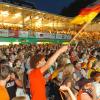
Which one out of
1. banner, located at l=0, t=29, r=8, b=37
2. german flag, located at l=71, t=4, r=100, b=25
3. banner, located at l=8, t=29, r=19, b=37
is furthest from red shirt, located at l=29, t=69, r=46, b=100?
banner, located at l=8, t=29, r=19, b=37

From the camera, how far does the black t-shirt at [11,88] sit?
5.57 metres

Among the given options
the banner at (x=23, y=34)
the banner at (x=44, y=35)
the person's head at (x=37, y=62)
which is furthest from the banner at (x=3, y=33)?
the person's head at (x=37, y=62)

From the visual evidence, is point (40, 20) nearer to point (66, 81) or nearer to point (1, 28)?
point (1, 28)

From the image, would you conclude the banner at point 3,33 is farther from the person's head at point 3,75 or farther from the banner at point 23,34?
A: the person's head at point 3,75

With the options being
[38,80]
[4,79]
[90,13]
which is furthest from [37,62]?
[90,13]

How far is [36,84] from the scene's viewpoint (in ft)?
18.4

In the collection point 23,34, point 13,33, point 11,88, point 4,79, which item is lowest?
point 23,34

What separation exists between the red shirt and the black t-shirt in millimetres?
294

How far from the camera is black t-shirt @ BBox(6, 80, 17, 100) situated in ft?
18.3

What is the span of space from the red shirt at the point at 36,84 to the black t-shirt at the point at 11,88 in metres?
0.29

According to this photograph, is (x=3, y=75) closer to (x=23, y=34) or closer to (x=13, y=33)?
(x=13, y=33)

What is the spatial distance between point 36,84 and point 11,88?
1.37ft

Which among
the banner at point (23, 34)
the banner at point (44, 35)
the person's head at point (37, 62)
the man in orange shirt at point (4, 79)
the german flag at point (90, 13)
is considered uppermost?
the german flag at point (90, 13)

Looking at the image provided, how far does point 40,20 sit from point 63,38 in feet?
9.22
